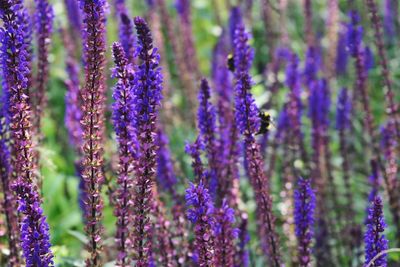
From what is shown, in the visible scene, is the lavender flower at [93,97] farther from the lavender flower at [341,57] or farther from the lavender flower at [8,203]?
the lavender flower at [341,57]

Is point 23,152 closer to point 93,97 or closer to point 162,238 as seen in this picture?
point 93,97

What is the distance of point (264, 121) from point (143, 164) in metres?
1.43

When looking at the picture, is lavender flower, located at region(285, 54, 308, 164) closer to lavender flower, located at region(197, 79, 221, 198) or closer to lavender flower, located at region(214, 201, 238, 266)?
lavender flower, located at region(197, 79, 221, 198)

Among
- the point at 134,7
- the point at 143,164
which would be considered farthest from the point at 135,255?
the point at 134,7

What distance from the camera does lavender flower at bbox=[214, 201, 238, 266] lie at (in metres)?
3.92

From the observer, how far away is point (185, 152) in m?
5.01

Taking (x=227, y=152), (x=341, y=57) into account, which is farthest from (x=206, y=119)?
(x=341, y=57)

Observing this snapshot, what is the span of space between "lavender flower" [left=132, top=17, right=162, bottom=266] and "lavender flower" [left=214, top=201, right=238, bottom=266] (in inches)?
18.8

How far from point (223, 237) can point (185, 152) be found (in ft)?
3.76

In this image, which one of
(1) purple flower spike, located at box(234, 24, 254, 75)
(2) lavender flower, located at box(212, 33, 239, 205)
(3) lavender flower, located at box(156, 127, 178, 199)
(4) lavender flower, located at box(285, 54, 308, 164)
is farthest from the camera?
(4) lavender flower, located at box(285, 54, 308, 164)

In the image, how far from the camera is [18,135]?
3.48 m

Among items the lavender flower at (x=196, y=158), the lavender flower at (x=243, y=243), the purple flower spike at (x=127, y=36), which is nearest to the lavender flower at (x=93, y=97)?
the lavender flower at (x=196, y=158)

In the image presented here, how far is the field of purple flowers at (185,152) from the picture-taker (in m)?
3.56

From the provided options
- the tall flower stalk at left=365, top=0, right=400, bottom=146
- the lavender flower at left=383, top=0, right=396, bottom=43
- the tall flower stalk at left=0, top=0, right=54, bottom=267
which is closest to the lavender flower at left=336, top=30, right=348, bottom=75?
the lavender flower at left=383, top=0, right=396, bottom=43
